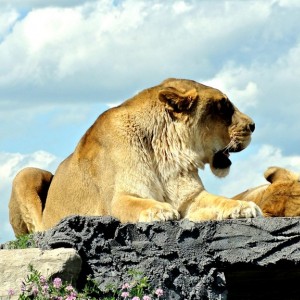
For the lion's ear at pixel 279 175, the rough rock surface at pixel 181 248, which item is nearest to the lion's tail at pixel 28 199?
the lion's ear at pixel 279 175

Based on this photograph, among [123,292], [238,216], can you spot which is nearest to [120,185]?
[238,216]

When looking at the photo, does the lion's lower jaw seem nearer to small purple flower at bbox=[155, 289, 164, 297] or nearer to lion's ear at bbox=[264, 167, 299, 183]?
Result: lion's ear at bbox=[264, 167, 299, 183]

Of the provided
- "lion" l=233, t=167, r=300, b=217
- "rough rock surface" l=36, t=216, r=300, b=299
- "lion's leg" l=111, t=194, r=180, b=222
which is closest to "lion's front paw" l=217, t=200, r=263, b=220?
"rough rock surface" l=36, t=216, r=300, b=299

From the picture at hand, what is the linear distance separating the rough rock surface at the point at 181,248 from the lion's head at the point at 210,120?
156cm

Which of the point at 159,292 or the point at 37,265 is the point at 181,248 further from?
the point at 37,265

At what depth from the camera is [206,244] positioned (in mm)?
6758

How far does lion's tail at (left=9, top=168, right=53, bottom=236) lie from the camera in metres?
9.65

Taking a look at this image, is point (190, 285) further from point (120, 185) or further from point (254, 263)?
point (120, 185)

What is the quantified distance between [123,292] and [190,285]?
0.64 metres

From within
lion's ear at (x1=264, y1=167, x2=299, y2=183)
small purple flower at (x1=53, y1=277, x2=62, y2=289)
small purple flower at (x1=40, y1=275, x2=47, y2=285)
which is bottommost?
small purple flower at (x1=53, y1=277, x2=62, y2=289)

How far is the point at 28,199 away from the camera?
970 centimetres

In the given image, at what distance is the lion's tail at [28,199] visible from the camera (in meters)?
9.65

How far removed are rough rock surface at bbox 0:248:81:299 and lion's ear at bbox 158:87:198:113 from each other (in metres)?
2.20

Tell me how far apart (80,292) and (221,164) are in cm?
243
